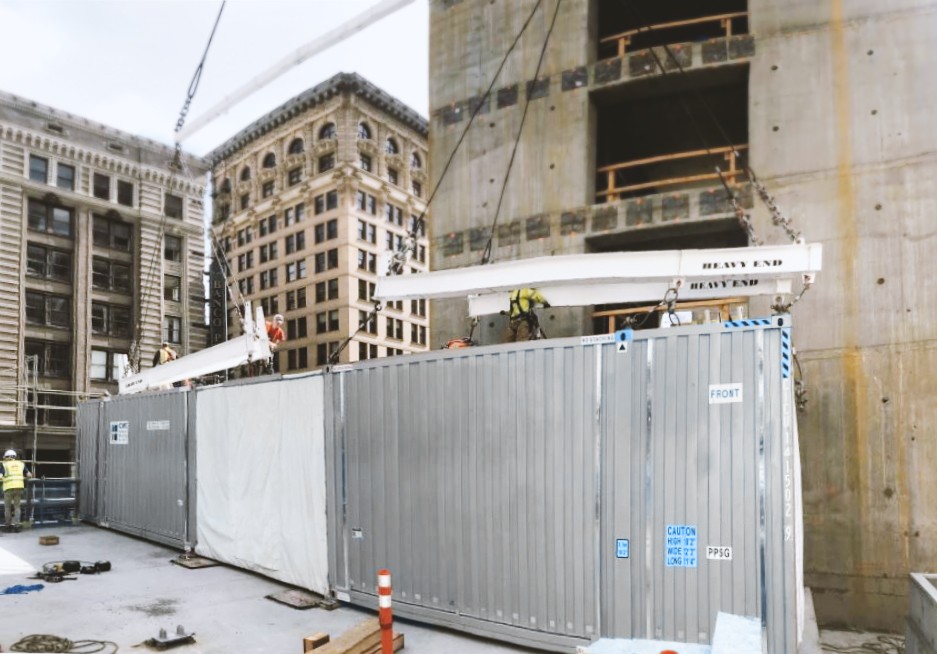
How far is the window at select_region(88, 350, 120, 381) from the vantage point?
42556mm

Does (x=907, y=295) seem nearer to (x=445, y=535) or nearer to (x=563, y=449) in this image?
(x=563, y=449)

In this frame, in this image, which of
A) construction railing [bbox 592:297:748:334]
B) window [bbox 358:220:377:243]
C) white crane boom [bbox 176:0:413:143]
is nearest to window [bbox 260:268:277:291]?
window [bbox 358:220:377:243]

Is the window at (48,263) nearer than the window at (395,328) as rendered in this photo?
Yes

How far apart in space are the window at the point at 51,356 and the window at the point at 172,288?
7.63m

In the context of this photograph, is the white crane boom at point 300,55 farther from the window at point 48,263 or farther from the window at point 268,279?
the window at point 268,279

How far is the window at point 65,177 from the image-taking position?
42.6m

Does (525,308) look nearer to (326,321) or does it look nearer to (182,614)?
(182,614)

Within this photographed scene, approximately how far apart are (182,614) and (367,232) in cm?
5421

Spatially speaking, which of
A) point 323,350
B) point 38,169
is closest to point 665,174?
point 38,169

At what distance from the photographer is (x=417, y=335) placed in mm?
64500

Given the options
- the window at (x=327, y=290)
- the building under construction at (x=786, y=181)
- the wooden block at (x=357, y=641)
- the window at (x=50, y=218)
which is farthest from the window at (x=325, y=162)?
the wooden block at (x=357, y=641)

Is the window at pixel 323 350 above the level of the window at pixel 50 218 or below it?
below

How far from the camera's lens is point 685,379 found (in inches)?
297

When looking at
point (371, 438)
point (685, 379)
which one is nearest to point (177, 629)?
point (371, 438)
